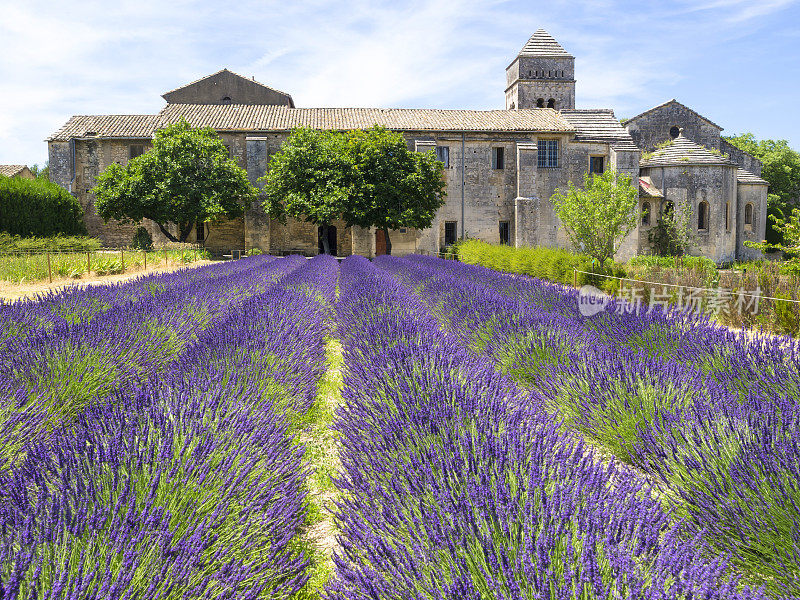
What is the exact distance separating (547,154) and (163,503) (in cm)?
2491

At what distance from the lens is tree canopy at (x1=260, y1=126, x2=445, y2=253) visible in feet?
67.6

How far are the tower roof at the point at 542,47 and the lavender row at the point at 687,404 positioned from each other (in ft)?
97.3

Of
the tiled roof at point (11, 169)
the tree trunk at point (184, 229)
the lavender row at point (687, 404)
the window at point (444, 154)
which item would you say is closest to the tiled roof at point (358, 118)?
the window at point (444, 154)

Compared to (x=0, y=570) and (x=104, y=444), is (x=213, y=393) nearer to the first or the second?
(x=104, y=444)

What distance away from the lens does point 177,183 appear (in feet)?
66.0

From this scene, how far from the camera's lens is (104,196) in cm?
2030

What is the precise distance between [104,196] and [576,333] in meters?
21.3

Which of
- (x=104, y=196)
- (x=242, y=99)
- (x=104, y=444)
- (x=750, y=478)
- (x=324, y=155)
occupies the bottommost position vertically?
(x=750, y=478)

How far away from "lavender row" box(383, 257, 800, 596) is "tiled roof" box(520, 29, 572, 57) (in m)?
29.7

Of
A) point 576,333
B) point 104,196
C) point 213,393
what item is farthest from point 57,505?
point 104,196

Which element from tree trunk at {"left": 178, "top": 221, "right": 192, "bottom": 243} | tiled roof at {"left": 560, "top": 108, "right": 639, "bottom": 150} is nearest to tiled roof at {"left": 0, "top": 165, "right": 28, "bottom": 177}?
tree trunk at {"left": 178, "top": 221, "right": 192, "bottom": 243}

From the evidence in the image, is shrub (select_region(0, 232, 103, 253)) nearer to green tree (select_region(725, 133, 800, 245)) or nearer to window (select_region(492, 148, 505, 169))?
window (select_region(492, 148, 505, 169))

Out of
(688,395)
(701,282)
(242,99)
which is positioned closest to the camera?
(688,395)

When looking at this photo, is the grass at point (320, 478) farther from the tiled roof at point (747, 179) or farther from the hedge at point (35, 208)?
the tiled roof at point (747, 179)
